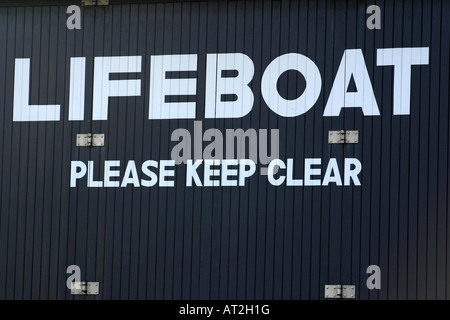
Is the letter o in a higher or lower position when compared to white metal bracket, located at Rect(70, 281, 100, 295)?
higher

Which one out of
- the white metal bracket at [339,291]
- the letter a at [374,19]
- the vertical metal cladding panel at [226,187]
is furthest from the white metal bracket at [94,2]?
the white metal bracket at [339,291]

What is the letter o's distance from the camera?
11.7m

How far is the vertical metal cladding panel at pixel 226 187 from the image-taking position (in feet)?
37.4

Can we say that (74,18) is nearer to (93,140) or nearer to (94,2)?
(94,2)

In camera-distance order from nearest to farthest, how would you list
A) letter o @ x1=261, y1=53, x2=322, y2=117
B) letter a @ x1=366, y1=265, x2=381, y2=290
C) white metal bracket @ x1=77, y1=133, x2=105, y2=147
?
letter a @ x1=366, y1=265, x2=381, y2=290 → letter o @ x1=261, y1=53, x2=322, y2=117 → white metal bracket @ x1=77, y1=133, x2=105, y2=147

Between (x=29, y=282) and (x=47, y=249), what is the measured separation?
0.42 metres

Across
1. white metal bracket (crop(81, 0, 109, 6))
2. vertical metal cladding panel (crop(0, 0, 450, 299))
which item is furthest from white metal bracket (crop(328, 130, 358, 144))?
white metal bracket (crop(81, 0, 109, 6))

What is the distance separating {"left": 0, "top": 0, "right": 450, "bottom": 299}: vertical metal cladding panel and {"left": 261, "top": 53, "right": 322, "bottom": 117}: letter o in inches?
2.6

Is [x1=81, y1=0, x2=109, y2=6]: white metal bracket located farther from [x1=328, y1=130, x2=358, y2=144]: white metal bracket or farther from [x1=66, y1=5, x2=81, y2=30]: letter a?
[x1=328, y1=130, x2=358, y2=144]: white metal bracket

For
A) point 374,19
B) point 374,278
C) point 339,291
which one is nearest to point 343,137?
point 374,19

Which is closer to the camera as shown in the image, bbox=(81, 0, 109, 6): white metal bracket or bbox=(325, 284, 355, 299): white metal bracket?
bbox=(325, 284, 355, 299): white metal bracket

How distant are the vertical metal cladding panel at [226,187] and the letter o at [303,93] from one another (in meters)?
0.07
